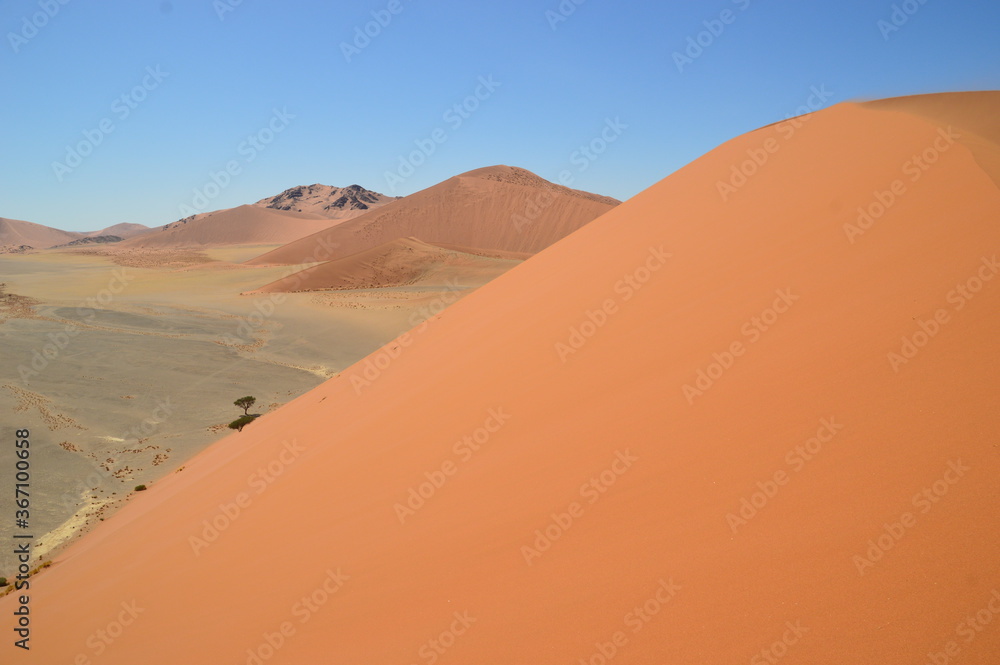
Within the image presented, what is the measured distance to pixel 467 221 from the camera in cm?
8219

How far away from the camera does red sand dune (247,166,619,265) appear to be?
79.2 metres

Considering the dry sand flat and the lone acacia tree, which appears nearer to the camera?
the dry sand flat

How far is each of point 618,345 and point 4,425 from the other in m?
17.1

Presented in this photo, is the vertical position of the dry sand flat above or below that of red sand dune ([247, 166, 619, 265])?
below

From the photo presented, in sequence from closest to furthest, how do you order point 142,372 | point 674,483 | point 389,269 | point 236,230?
1. point 674,483
2. point 142,372
3. point 389,269
4. point 236,230

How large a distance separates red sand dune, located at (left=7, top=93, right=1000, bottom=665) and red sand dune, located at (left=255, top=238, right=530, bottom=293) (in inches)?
1685

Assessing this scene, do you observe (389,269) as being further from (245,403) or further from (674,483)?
(674,483)

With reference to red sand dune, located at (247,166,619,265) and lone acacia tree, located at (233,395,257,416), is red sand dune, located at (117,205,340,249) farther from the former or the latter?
lone acacia tree, located at (233,395,257,416)

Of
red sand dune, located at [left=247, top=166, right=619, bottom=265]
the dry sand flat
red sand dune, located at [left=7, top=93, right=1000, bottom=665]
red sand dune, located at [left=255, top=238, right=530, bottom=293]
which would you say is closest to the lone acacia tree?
the dry sand flat

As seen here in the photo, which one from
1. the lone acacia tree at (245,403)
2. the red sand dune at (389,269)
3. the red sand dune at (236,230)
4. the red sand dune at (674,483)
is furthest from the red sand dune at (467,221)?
the red sand dune at (236,230)

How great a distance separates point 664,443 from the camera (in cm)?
436

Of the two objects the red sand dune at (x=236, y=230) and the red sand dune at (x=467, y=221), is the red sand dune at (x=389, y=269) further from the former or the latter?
the red sand dune at (x=236, y=230)

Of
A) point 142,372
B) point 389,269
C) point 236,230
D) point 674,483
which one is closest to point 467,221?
point 389,269

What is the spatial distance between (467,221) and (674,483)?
8024 cm
